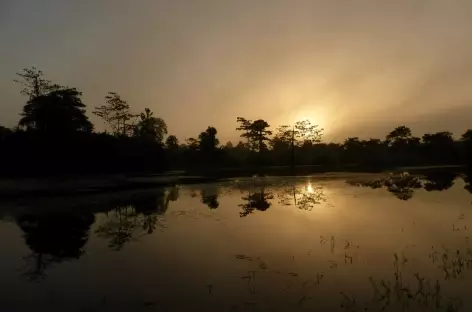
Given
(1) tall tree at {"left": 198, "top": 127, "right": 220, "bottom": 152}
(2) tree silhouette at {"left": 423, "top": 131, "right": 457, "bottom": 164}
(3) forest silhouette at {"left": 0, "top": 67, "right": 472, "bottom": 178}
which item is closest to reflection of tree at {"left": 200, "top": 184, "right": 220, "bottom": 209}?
(3) forest silhouette at {"left": 0, "top": 67, "right": 472, "bottom": 178}

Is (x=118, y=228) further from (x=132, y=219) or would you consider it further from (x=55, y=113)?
(x=55, y=113)

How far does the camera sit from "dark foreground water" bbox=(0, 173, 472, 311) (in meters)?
8.28

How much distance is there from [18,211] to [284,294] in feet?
66.4

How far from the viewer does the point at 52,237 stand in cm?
1582

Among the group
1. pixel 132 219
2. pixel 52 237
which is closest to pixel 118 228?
pixel 132 219

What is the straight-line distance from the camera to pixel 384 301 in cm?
787

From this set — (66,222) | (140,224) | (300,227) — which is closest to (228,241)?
(300,227)

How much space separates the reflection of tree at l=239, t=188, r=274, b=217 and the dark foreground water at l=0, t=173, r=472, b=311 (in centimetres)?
36

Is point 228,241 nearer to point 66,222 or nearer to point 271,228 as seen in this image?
point 271,228

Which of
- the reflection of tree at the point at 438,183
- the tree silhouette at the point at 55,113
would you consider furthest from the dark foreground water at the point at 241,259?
the tree silhouette at the point at 55,113

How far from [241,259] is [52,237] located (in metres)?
8.71

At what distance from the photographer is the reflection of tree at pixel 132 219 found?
1553 centimetres

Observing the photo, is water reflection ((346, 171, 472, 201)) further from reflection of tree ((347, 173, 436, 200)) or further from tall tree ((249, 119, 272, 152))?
tall tree ((249, 119, 272, 152))

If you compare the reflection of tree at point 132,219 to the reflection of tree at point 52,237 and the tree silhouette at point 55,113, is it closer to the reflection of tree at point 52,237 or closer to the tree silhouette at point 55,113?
the reflection of tree at point 52,237
